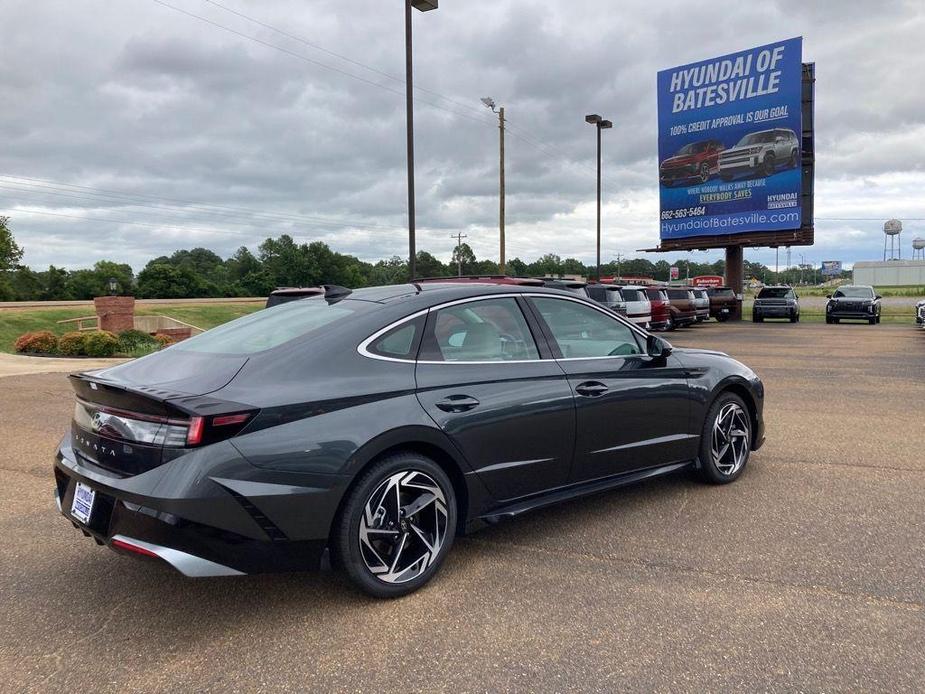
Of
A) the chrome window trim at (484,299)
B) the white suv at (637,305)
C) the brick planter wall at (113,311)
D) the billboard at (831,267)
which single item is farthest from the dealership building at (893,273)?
the chrome window trim at (484,299)

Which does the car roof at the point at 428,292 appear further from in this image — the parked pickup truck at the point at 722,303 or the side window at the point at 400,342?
the parked pickup truck at the point at 722,303

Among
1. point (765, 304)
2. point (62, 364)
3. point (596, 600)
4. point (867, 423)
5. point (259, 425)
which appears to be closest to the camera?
point (259, 425)

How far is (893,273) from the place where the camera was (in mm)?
138375

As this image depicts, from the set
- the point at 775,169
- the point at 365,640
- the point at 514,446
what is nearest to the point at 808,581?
the point at 514,446

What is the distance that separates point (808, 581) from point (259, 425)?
2725 millimetres

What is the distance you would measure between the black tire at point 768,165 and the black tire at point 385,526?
112ft

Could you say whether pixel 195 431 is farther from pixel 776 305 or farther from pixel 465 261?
pixel 465 261

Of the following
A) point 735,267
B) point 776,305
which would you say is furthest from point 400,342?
point 735,267

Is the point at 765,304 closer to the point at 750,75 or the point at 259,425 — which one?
the point at 750,75

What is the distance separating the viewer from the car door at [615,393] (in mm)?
4156

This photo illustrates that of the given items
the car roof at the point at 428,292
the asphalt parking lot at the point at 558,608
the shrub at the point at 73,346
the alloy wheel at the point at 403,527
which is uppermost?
the car roof at the point at 428,292

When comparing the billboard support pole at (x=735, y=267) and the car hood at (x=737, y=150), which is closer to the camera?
the car hood at (x=737, y=150)

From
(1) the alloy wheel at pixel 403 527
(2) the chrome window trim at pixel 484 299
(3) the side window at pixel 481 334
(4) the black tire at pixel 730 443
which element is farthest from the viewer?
(4) the black tire at pixel 730 443

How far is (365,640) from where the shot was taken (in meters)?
3.00
